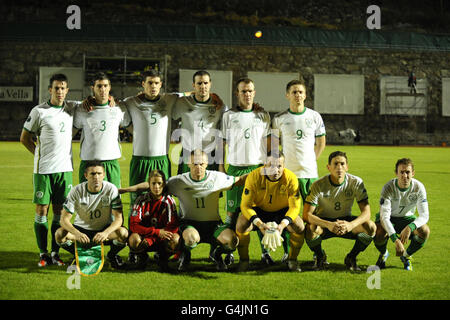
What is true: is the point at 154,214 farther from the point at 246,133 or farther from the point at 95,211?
the point at 246,133

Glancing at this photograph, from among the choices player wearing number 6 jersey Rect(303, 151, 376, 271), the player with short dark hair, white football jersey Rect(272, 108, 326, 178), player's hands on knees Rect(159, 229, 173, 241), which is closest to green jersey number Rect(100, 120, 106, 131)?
the player with short dark hair

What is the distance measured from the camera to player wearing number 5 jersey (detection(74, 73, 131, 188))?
510cm

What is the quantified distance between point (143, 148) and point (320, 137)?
181 centimetres

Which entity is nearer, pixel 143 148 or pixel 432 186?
pixel 143 148

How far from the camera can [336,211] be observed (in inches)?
188

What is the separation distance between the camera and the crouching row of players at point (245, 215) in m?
4.54

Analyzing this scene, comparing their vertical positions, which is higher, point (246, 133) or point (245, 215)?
point (246, 133)

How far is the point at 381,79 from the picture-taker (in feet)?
90.7

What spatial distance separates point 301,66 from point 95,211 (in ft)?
77.8

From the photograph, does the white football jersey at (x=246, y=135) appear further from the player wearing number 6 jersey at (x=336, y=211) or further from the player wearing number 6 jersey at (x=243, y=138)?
the player wearing number 6 jersey at (x=336, y=211)

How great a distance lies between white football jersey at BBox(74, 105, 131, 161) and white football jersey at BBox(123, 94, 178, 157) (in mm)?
248

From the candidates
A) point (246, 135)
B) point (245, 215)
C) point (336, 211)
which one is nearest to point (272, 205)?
point (245, 215)

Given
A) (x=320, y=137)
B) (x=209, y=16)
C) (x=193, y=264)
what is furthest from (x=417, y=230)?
(x=209, y=16)
